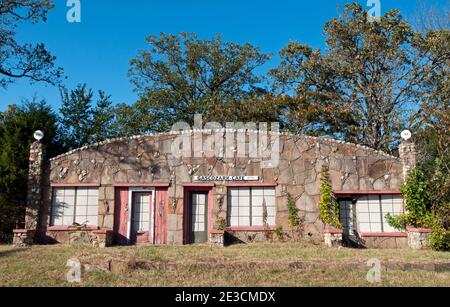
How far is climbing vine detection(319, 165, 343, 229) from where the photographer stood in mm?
14007

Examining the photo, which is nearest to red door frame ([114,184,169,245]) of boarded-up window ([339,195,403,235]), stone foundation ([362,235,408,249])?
boarded-up window ([339,195,403,235])

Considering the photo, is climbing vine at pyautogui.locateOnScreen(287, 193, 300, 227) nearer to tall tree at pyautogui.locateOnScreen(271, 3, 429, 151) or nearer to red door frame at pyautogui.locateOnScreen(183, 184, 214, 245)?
red door frame at pyautogui.locateOnScreen(183, 184, 214, 245)

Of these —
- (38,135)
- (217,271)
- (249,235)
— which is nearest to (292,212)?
(249,235)

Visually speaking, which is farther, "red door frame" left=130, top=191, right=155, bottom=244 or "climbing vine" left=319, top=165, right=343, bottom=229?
"red door frame" left=130, top=191, right=155, bottom=244

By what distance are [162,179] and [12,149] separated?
5.53 meters

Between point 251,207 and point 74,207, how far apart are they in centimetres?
597

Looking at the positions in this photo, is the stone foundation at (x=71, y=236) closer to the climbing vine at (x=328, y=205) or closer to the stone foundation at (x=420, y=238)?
the climbing vine at (x=328, y=205)

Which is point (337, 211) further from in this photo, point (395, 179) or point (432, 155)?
point (432, 155)

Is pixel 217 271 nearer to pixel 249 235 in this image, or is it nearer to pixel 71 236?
pixel 249 235

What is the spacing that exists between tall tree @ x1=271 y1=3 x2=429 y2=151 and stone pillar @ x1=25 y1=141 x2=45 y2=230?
1291cm

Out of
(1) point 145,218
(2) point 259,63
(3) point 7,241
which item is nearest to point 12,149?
(3) point 7,241

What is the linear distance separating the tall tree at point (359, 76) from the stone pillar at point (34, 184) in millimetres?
12909

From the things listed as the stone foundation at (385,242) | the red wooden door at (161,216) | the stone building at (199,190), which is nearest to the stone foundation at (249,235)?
the stone building at (199,190)
